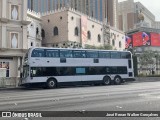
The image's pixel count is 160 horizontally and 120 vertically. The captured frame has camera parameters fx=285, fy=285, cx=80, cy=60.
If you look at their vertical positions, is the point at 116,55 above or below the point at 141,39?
below

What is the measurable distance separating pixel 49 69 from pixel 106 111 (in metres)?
17.6

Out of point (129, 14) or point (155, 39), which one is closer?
point (155, 39)

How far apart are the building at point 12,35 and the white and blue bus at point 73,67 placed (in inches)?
409

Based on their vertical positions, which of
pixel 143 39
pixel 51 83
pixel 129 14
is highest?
pixel 129 14

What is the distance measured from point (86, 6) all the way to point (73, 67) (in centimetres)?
7341

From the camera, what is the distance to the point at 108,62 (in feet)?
101

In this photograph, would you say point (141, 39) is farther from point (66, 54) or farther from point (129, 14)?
point (66, 54)

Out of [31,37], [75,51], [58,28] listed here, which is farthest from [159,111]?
[58,28]

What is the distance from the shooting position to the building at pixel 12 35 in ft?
119

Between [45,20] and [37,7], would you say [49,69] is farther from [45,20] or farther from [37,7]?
[37,7]

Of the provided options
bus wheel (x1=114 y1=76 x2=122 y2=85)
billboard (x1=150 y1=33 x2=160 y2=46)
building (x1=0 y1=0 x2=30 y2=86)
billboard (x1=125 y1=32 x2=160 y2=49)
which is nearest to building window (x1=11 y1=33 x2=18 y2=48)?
building (x1=0 y1=0 x2=30 y2=86)

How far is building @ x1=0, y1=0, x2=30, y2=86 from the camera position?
119 feet

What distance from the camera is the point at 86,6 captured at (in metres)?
99.1

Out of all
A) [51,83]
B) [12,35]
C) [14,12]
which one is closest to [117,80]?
[51,83]
